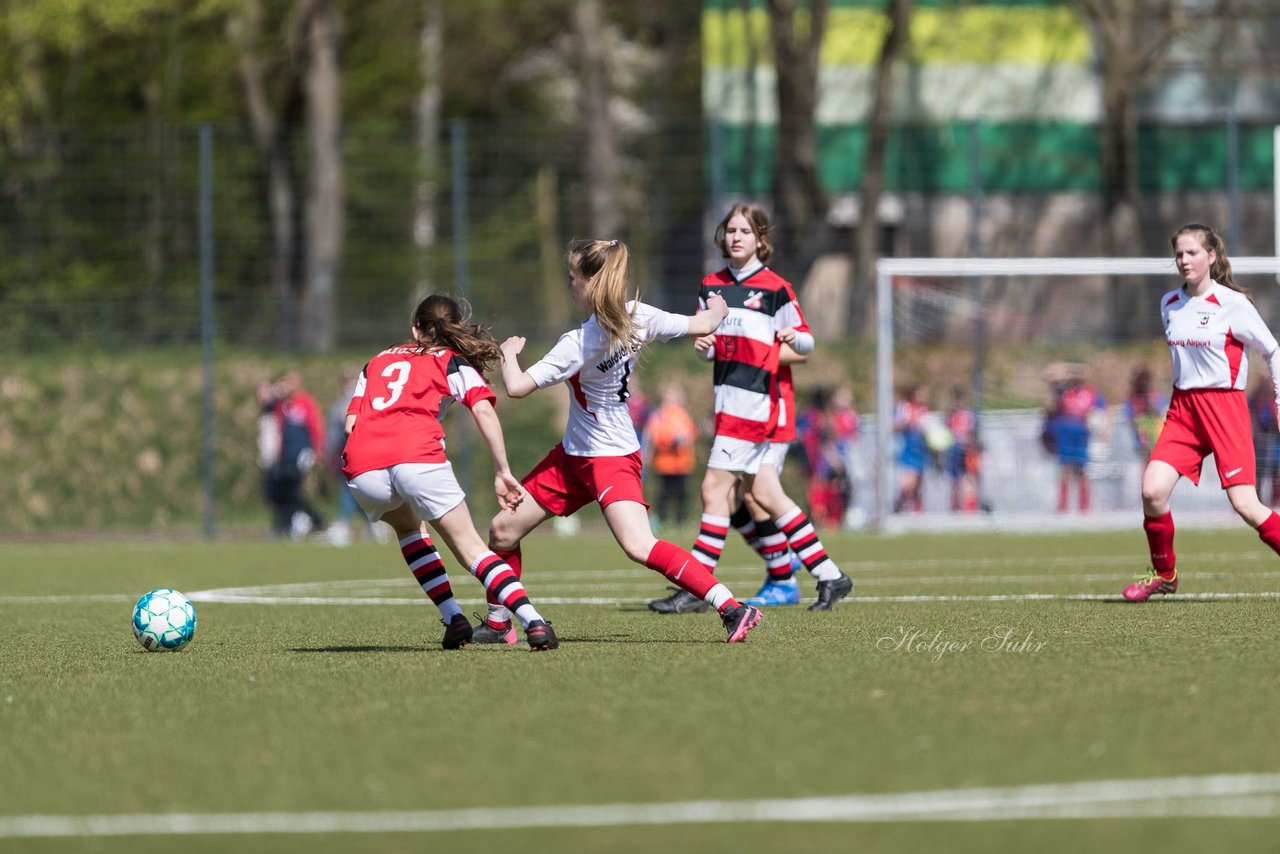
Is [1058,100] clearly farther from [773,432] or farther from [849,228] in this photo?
[773,432]

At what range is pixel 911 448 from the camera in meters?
20.7

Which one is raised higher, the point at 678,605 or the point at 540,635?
the point at 540,635

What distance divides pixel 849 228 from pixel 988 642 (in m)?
15.0

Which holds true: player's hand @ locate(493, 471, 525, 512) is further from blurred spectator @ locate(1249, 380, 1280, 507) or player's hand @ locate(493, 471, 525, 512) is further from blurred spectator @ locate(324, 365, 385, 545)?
blurred spectator @ locate(1249, 380, 1280, 507)

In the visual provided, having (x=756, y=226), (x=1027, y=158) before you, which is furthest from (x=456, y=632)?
(x=1027, y=158)

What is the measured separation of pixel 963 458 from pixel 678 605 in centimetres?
1056

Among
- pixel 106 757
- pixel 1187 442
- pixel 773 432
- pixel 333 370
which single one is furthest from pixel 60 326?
pixel 106 757

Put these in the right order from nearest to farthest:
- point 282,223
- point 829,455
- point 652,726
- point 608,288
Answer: point 652,726, point 608,288, point 829,455, point 282,223

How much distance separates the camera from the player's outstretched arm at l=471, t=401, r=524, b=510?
804 centimetres

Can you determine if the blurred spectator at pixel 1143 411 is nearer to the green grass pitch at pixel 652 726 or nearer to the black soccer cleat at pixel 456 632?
the green grass pitch at pixel 652 726

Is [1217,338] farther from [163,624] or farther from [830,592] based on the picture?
[163,624]

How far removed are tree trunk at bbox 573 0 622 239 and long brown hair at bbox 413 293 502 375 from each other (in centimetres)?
1514

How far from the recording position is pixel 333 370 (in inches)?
903

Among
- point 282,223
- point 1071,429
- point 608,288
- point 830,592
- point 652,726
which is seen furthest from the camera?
point 282,223
